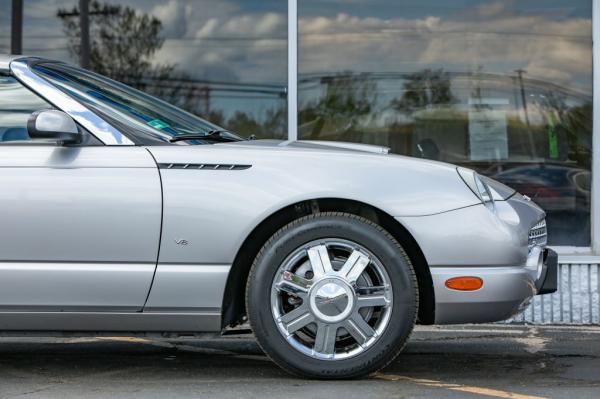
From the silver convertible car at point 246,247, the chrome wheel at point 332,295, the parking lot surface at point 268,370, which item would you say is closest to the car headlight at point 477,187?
the silver convertible car at point 246,247

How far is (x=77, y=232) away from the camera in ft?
16.5

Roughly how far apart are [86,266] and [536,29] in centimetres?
480

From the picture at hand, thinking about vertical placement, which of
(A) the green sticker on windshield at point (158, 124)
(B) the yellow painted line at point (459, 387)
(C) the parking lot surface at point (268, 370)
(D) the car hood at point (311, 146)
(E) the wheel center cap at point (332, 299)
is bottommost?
(C) the parking lot surface at point (268, 370)

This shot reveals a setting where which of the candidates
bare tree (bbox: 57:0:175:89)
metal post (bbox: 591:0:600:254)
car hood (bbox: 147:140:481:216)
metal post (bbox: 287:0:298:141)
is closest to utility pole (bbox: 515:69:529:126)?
metal post (bbox: 591:0:600:254)

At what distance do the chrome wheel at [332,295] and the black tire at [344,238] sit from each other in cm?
3

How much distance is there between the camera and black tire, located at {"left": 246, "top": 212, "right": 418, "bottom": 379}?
505 cm

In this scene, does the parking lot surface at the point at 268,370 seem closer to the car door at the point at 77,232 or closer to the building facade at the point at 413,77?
the car door at the point at 77,232

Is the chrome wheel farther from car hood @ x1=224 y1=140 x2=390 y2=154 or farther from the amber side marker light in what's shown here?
car hood @ x1=224 y1=140 x2=390 y2=154

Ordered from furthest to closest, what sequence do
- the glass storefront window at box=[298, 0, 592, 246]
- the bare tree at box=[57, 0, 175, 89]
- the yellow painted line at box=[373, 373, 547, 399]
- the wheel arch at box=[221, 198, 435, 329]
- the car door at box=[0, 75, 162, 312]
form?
the bare tree at box=[57, 0, 175, 89] → the glass storefront window at box=[298, 0, 592, 246] → the wheel arch at box=[221, 198, 435, 329] → the car door at box=[0, 75, 162, 312] → the yellow painted line at box=[373, 373, 547, 399]

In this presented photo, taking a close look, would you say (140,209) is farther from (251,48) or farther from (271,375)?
(251,48)

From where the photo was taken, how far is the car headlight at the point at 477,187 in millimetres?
5164

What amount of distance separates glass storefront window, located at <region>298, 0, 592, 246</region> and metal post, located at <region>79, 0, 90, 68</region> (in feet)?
5.73

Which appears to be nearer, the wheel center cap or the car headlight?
the wheel center cap

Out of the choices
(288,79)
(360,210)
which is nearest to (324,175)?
(360,210)
